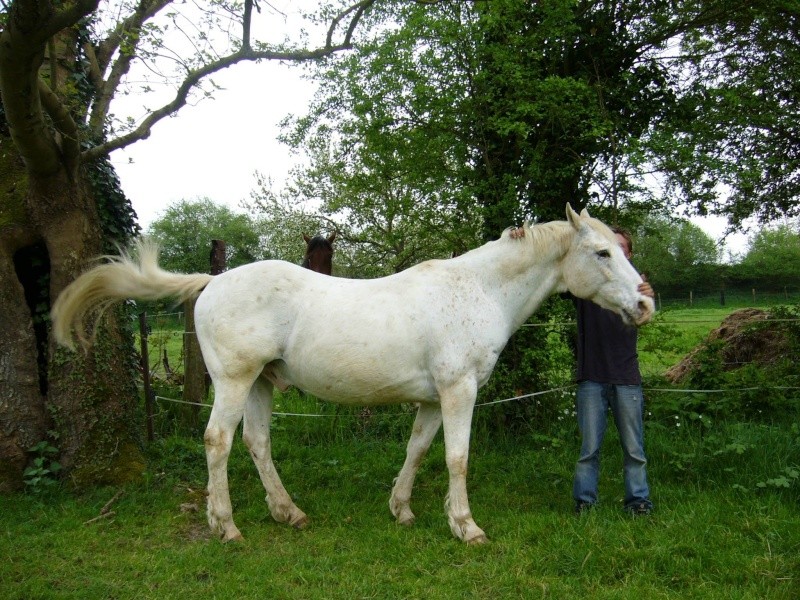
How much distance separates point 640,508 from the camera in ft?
14.1

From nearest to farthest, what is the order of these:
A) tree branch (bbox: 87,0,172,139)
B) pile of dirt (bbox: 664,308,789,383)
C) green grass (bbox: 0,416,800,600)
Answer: green grass (bbox: 0,416,800,600) → tree branch (bbox: 87,0,172,139) → pile of dirt (bbox: 664,308,789,383)

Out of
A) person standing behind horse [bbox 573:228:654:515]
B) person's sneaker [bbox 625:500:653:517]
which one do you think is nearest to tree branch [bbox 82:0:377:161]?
person standing behind horse [bbox 573:228:654:515]

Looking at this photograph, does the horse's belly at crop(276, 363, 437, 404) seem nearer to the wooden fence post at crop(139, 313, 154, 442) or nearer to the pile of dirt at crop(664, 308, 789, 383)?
the wooden fence post at crop(139, 313, 154, 442)

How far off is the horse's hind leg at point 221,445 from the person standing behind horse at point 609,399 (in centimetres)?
258

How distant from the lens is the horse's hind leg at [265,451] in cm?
466

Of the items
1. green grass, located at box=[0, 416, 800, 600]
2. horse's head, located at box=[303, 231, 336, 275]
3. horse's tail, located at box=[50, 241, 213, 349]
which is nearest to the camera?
green grass, located at box=[0, 416, 800, 600]

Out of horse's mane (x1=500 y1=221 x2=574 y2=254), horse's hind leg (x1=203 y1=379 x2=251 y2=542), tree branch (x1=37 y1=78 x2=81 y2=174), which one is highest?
tree branch (x1=37 y1=78 x2=81 y2=174)

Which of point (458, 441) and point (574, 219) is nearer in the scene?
point (458, 441)

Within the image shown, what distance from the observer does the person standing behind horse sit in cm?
433

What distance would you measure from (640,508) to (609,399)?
80cm

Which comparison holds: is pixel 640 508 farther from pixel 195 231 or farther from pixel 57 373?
pixel 195 231

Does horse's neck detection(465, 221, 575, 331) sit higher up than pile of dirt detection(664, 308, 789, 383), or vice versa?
horse's neck detection(465, 221, 575, 331)

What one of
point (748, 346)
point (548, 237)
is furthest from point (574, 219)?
point (748, 346)

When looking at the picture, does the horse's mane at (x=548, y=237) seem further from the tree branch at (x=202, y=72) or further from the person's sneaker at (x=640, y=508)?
the tree branch at (x=202, y=72)
